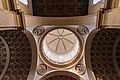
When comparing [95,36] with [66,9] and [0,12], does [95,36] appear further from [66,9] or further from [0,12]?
[0,12]

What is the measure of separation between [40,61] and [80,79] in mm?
2400

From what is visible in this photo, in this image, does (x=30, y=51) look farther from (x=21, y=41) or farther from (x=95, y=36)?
(x=95, y=36)

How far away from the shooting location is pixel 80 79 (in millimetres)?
12414

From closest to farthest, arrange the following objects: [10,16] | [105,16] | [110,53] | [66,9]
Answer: [10,16], [105,16], [66,9], [110,53]

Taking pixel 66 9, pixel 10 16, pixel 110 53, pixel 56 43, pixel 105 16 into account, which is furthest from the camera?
pixel 56 43

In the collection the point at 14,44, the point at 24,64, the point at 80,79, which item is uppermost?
the point at 14,44

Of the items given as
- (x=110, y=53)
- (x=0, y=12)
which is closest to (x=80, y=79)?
(x=110, y=53)

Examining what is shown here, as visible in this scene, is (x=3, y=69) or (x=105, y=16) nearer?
(x=105, y=16)

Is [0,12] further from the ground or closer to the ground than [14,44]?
further from the ground

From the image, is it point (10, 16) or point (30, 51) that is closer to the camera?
point (10, 16)

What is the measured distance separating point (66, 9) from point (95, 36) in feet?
6.93

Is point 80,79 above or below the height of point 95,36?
below

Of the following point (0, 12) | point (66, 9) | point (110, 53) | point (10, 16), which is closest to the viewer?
point (0, 12)

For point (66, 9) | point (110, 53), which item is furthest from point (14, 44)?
point (110, 53)
